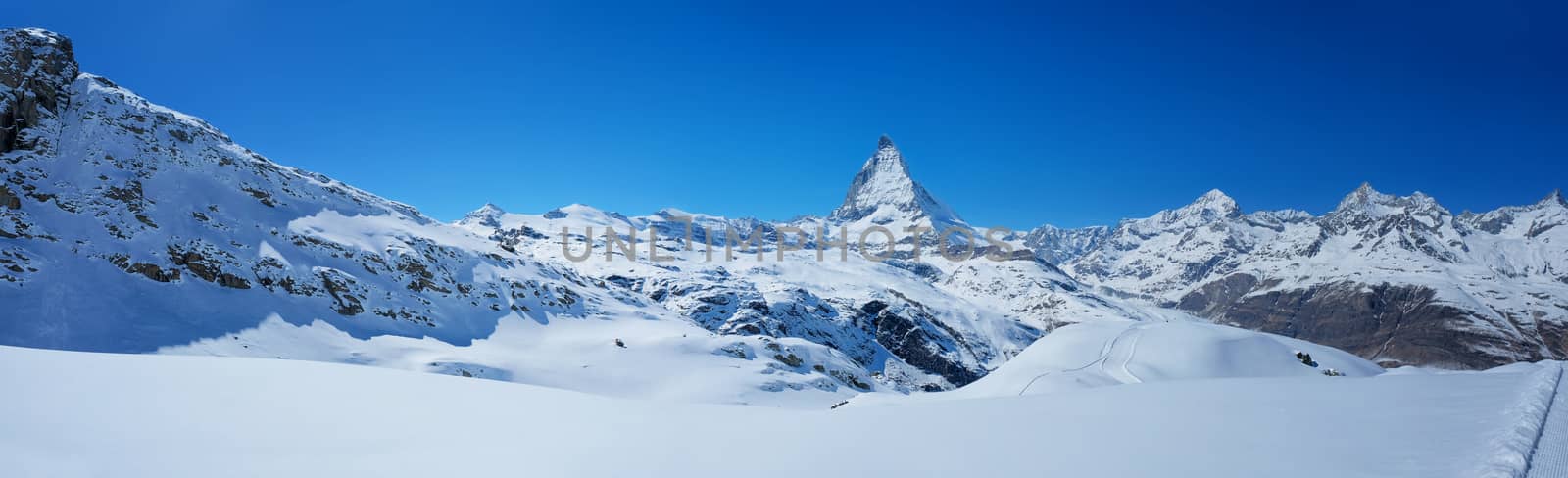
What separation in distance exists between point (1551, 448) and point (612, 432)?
994 cm

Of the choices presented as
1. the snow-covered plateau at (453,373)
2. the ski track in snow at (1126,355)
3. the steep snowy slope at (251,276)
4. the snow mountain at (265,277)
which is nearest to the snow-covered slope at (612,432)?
the snow-covered plateau at (453,373)

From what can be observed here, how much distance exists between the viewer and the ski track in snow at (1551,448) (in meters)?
5.79

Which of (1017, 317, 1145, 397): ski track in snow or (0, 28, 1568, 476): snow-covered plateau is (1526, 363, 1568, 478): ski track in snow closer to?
(0, 28, 1568, 476): snow-covered plateau

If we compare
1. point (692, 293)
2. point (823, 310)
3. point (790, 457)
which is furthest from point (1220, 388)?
point (823, 310)

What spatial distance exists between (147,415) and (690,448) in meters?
4.89

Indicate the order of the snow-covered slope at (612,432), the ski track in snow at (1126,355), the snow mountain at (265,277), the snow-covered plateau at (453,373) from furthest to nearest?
the snow mountain at (265,277) < the ski track in snow at (1126,355) < the snow-covered plateau at (453,373) < the snow-covered slope at (612,432)

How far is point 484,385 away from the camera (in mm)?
8594

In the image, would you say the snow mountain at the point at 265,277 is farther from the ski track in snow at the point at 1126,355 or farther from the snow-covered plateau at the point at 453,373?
the ski track in snow at the point at 1126,355

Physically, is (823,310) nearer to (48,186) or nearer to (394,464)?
(48,186)

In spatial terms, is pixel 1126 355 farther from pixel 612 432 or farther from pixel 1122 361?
pixel 612 432

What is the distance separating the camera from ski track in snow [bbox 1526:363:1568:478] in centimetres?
579

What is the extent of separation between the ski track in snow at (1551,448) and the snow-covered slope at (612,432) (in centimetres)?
13

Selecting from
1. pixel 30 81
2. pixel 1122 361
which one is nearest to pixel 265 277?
pixel 30 81

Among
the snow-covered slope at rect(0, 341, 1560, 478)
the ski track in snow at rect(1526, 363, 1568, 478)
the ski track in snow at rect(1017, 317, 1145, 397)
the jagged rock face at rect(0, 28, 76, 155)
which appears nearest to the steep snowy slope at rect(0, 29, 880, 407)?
the jagged rock face at rect(0, 28, 76, 155)
